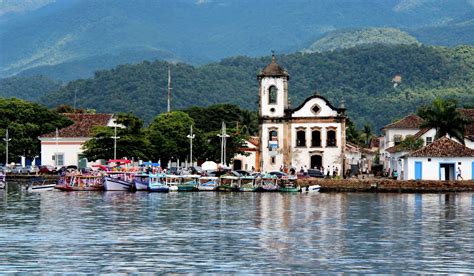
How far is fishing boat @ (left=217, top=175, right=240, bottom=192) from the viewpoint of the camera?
101m

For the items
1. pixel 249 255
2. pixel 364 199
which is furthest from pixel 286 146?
pixel 249 255

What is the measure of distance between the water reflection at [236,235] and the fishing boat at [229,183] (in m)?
16.3

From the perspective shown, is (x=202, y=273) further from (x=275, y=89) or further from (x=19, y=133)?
(x=19, y=133)

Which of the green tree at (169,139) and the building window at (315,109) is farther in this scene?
the green tree at (169,139)

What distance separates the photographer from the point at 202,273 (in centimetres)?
3888

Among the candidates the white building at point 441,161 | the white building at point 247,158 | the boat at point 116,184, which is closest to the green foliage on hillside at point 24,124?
the white building at point 247,158

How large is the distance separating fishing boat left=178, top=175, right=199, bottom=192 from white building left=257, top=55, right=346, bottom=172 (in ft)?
47.5

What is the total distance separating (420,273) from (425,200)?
46.0 metres

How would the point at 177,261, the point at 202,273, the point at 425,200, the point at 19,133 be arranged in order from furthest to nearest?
the point at 19,133
the point at 425,200
the point at 177,261
the point at 202,273

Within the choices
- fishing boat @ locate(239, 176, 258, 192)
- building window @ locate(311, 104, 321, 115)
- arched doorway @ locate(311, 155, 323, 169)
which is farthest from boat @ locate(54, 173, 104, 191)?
building window @ locate(311, 104, 321, 115)

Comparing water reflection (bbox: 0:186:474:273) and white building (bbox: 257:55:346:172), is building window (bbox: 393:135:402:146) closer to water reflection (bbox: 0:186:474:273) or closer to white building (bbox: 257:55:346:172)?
white building (bbox: 257:55:346:172)

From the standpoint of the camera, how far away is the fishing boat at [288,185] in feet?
325

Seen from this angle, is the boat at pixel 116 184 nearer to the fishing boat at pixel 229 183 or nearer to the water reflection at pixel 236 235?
the fishing boat at pixel 229 183

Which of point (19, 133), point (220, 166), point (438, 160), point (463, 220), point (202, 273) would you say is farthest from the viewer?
point (19, 133)
